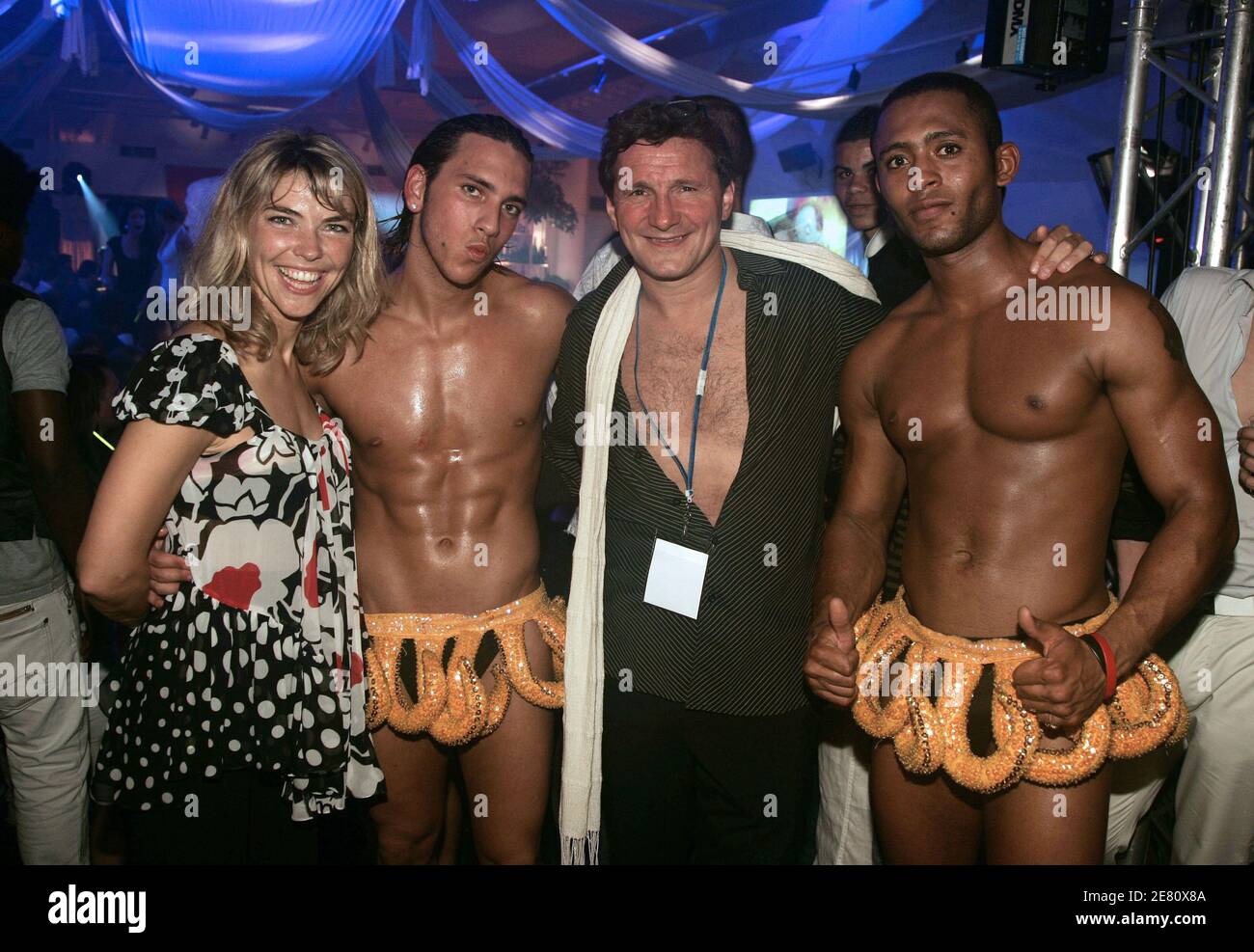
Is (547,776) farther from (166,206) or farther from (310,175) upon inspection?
(166,206)

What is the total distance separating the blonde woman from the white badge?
0.75 meters

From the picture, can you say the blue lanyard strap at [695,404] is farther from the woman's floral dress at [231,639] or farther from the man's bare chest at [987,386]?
the woman's floral dress at [231,639]

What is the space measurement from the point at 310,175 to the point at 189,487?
28.7 inches

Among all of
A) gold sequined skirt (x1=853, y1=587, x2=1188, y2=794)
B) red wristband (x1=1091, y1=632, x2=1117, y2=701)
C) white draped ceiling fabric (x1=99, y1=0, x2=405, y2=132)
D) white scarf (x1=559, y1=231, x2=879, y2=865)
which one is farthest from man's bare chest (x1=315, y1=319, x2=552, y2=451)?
white draped ceiling fabric (x1=99, y1=0, x2=405, y2=132)

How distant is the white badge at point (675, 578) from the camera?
2281 millimetres

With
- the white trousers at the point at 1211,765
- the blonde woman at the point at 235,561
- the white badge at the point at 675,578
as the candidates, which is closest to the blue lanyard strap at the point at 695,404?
the white badge at the point at 675,578

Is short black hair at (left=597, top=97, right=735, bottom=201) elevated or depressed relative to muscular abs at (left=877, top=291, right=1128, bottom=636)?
elevated

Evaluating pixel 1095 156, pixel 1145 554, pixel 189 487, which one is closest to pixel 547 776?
pixel 189 487

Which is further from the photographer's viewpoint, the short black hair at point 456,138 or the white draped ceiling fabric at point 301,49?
the white draped ceiling fabric at point 301,49

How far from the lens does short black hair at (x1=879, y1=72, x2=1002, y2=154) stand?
84.4 inches

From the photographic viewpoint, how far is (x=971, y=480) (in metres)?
2.08

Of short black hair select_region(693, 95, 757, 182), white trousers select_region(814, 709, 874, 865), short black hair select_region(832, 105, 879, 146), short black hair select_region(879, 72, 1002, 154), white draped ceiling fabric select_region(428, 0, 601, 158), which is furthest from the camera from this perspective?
white draped ceiling fabric select_region(428, 0, 601, 158)

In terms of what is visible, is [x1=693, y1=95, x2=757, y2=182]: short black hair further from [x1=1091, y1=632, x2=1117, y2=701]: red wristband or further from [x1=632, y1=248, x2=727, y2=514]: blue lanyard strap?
[x1=1091, y1=632, x2=1117, y2=701]: red wristband

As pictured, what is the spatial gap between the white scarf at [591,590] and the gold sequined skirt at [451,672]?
4.4 inches
